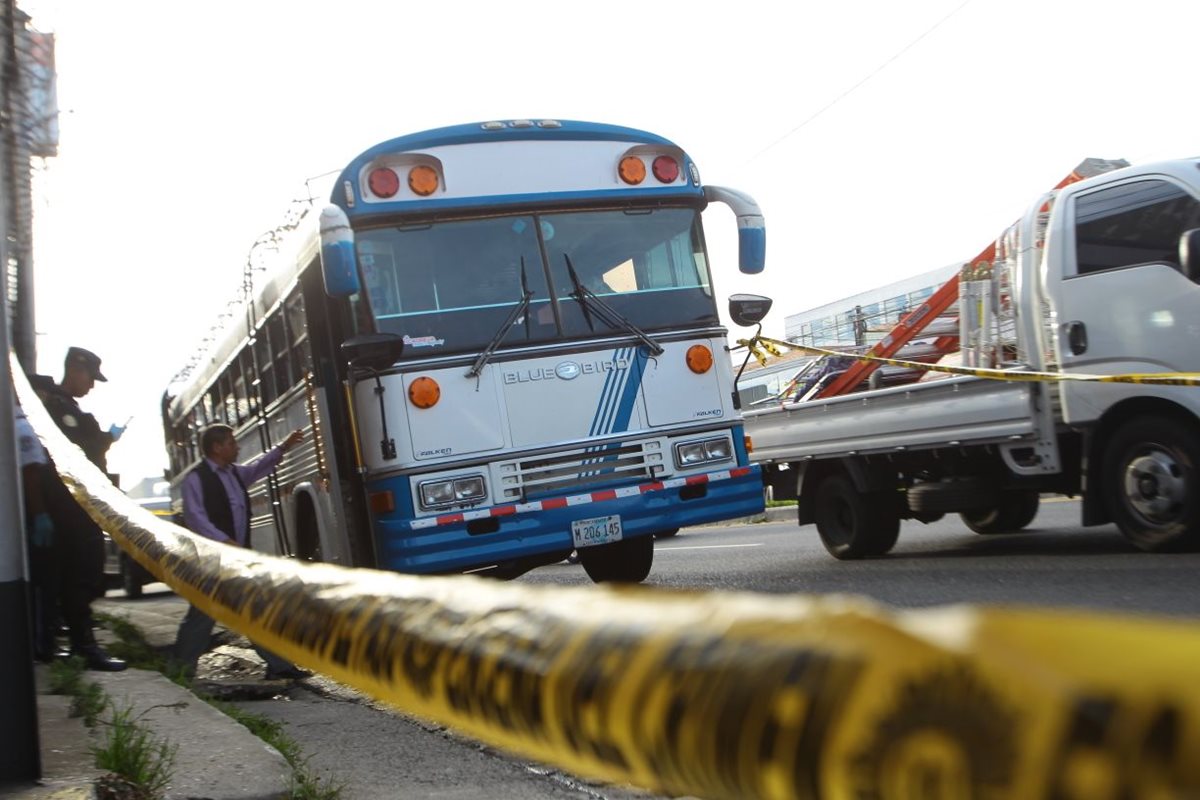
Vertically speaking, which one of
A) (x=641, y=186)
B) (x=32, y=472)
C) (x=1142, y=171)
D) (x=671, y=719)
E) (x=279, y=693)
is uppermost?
(x=641, y=186)

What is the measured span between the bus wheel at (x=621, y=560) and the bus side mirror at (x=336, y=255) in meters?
3.36

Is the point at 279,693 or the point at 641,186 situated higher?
the point at 641,186

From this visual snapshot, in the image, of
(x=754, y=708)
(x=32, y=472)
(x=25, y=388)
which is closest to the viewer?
(x=754, y=708)

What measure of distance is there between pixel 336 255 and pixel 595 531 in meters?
2.54

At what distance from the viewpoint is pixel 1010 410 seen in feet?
28.7

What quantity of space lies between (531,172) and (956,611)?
→ 8.49m

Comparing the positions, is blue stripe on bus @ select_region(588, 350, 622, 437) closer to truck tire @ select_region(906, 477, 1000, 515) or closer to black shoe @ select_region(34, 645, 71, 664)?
truck tire @ select_region(906, 477, 1000, 515)

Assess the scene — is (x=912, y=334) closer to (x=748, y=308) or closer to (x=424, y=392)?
(x=748, y=308)

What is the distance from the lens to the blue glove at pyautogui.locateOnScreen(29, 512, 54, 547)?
22.0ft

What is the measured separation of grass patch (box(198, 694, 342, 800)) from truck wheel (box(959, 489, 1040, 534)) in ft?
23.3

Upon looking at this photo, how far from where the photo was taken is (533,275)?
348 inches

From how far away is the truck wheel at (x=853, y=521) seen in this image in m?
10.3

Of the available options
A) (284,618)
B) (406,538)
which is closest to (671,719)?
(284,618)

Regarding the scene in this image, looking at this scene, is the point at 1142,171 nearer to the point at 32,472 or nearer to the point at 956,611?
the point at 32,472
